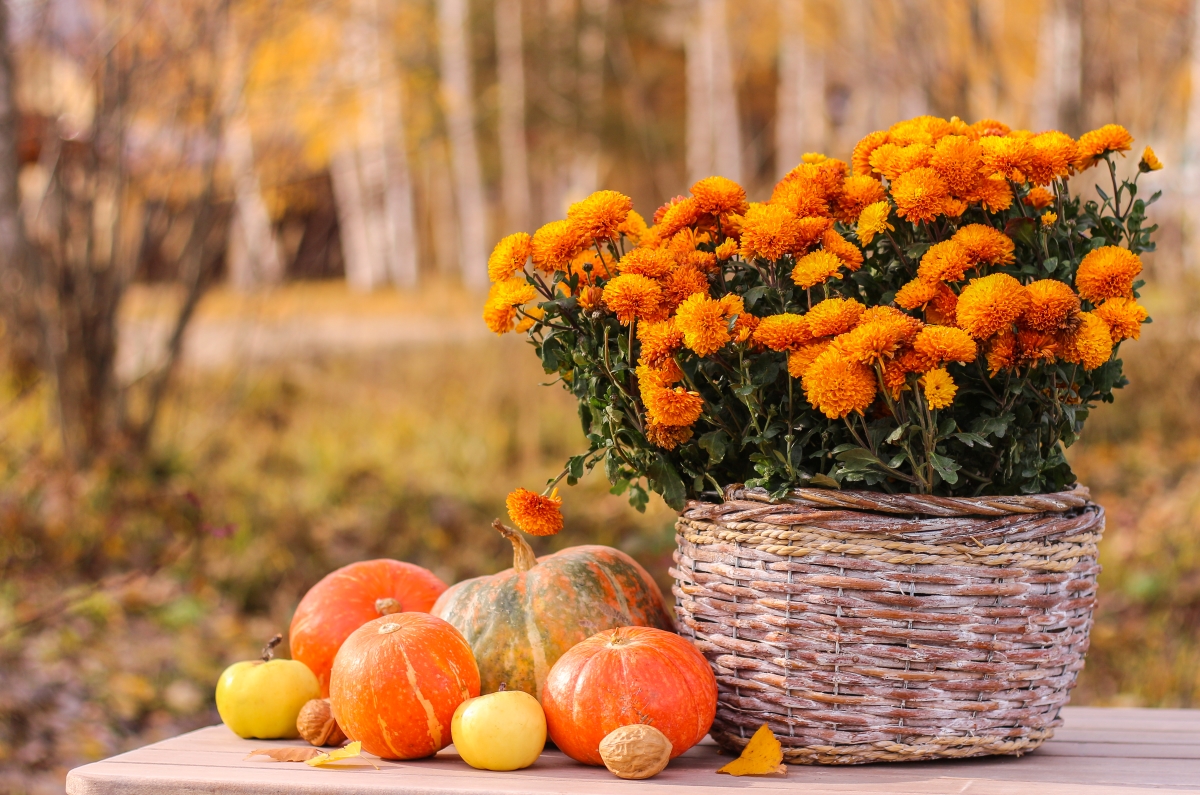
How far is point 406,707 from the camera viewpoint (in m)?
1.28

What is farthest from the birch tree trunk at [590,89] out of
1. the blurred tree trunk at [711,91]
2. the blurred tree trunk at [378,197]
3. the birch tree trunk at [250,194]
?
the birch tree trunk at [250,194]

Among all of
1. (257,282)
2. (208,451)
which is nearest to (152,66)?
(257,282)

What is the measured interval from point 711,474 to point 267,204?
5.10m

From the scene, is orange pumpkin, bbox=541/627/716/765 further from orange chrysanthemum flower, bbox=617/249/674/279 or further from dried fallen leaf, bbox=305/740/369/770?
orange chrysanthemum flower, bbox=617/249/674/279

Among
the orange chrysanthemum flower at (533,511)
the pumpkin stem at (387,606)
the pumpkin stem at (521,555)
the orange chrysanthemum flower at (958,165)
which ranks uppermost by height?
the orange chrysanthemum flower at (958,165)

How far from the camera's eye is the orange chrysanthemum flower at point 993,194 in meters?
1.21

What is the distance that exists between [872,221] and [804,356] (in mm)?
191

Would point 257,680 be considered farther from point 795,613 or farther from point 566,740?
point 795,613

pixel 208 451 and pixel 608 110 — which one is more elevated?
pixel 608 110

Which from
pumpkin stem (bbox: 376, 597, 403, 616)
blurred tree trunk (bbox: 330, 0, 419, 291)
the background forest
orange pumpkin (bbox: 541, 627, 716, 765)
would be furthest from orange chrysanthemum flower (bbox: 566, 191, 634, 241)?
blurred tree trunk (bbox: 330, 0, 419, 291)

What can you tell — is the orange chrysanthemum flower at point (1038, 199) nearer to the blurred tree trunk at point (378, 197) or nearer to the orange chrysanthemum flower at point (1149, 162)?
the orange chrysanthemum flower at point (1149, 162)

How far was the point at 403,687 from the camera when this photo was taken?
128cm

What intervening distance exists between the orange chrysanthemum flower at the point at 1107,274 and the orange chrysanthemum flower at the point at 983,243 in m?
0.09

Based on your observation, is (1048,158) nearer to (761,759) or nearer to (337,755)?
(761,759)
